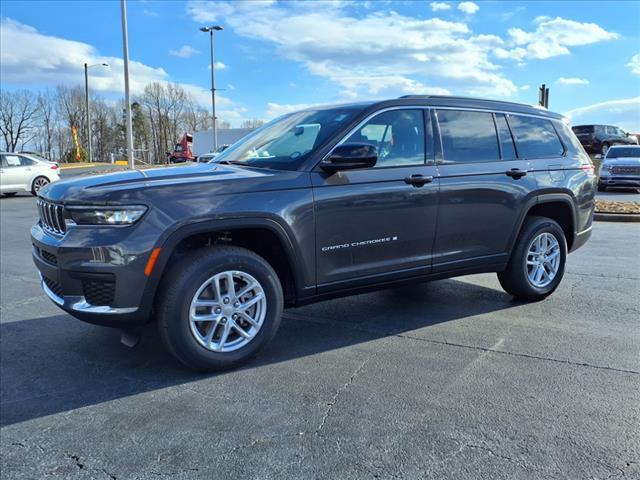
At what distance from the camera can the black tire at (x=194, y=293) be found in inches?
130

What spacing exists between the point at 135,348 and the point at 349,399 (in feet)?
5.96

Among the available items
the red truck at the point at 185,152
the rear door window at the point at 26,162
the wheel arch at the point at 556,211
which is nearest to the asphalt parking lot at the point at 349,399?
the wheel arch at the point at 556,211

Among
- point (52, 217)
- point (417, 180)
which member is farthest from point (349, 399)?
point (52, 217)

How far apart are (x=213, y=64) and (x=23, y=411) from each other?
38.9 m

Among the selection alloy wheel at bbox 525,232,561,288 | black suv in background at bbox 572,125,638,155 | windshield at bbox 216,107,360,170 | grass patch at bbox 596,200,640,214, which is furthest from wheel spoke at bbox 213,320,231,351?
black suv in background at bbox 572,125,638,155

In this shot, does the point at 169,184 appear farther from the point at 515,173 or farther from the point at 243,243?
the point at 515,173

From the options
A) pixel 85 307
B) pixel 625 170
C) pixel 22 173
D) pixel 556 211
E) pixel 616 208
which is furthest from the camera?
pixel 625 170

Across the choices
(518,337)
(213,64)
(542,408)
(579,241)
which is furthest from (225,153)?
(213,64)

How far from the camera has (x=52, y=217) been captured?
348cm

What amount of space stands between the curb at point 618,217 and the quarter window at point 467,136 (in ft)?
27.9

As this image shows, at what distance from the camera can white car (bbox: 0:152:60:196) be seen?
17.4 m

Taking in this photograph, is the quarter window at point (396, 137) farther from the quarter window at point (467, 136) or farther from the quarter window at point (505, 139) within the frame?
the quarter window at point (505, 139)

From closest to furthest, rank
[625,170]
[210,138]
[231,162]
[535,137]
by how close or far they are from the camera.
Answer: [231,162], [535,137], [625,170], [210,138]

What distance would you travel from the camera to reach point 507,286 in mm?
5152
